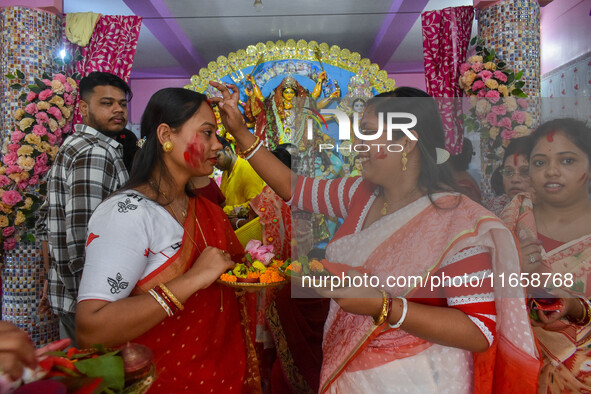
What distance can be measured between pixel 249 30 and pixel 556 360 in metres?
5.18

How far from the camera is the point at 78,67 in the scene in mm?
3893

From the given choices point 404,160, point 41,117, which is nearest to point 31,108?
point 41,117

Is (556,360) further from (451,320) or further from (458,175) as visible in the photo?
(458,175)

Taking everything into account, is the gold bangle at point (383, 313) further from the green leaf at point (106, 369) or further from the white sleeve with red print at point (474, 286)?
the green leaf at point (106, 369)

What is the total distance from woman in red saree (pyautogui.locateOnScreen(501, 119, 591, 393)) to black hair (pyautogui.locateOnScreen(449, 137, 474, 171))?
8.1 inches

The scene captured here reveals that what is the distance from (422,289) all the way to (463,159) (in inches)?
15.9

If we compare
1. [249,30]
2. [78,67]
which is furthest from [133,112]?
[78,67]

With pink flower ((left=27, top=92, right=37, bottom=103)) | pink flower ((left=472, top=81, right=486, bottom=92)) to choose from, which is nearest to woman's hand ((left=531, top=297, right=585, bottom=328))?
pink flower ((left=472, top=81, right=486, bottom=92))

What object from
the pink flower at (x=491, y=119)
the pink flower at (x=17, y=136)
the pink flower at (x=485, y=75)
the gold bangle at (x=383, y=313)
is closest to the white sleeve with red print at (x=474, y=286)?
the gold bangle at (x=383, y=313)

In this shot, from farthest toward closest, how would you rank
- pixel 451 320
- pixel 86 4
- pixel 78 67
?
pixel 86 4 < pixel 78 67 < pixel 451 320

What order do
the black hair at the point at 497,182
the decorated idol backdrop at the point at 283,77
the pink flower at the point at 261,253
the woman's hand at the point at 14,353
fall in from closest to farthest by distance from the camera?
1. the woman's hand at the point at 14,353
2. the black hair at the point at 497,182
3. the pink flower at the point at 261,253
4. the decorated idol backdrop at the point at 283,77

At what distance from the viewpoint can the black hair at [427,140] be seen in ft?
3.96

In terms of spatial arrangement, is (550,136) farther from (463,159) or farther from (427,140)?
(427,140)

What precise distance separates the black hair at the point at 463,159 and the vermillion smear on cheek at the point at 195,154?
822 millimetres
